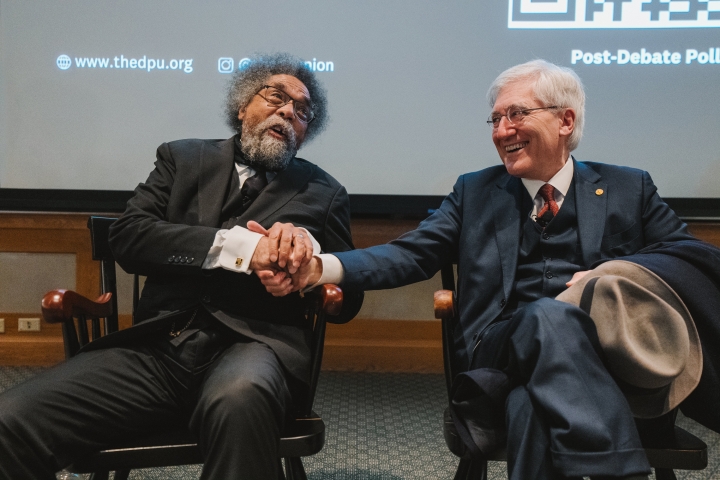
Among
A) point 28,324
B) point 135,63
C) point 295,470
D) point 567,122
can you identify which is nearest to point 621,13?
point 567,122

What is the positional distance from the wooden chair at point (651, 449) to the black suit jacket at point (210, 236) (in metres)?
0.39

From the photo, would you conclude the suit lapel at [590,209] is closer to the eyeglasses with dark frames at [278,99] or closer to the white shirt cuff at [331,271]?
the white shirt cuff at [331,271]

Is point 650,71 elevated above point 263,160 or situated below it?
above

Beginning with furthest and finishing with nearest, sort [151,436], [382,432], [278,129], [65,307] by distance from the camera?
[382,432], [278,129], [65,307], [151,436]

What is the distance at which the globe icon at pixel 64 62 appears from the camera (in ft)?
12.1

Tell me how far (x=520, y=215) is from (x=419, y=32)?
1.81 m

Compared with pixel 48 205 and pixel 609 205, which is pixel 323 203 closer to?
pixel 609 205

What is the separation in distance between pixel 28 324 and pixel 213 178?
8.17 ft

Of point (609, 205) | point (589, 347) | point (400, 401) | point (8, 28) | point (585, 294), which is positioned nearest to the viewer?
point (589, 347)

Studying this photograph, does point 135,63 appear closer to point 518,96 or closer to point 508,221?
point 518,96

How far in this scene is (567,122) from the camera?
2254 millimetres

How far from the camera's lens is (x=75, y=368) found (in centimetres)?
174

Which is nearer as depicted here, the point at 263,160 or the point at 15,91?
the point at 263,160

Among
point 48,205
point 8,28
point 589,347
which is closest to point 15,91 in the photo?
point 8,28
